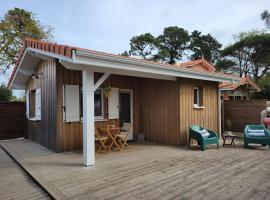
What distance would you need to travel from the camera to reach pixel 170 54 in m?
31.5

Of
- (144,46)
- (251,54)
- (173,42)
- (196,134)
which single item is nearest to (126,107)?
(196,134)

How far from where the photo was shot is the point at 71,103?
284 inches

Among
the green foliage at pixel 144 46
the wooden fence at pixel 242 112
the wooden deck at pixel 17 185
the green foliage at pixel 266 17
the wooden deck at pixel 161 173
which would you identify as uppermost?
the green foliage at pixel 266 17

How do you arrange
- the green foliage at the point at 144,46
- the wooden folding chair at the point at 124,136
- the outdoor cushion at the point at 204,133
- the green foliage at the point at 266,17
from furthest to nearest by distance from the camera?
the green foliage at the point at 144,46
the green foliage at the point at 266,17
the outdoor cushion at the point at 204,133
the wooden folding chair at the point at 124,136

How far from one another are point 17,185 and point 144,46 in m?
27.9

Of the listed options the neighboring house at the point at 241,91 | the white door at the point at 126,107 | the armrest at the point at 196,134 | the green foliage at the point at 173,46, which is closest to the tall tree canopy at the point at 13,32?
the green foliage at the point at 173,46

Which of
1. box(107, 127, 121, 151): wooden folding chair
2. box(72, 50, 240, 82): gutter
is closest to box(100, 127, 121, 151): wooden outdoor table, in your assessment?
box(107, 127, 121, 151): wooden folding chair

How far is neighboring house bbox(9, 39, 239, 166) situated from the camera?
230 inches

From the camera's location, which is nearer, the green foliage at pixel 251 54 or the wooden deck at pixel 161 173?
the wooden deck at pixel 161 173

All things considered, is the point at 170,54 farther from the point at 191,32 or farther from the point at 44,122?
the point at 44,122

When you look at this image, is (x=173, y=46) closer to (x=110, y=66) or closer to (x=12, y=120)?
(x=12, y=120)

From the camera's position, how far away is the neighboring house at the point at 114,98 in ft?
19.1

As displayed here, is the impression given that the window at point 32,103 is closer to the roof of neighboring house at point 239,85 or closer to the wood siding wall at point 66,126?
the wood siding wall at point 66,126

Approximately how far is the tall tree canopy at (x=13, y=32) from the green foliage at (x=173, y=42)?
16.6 m
